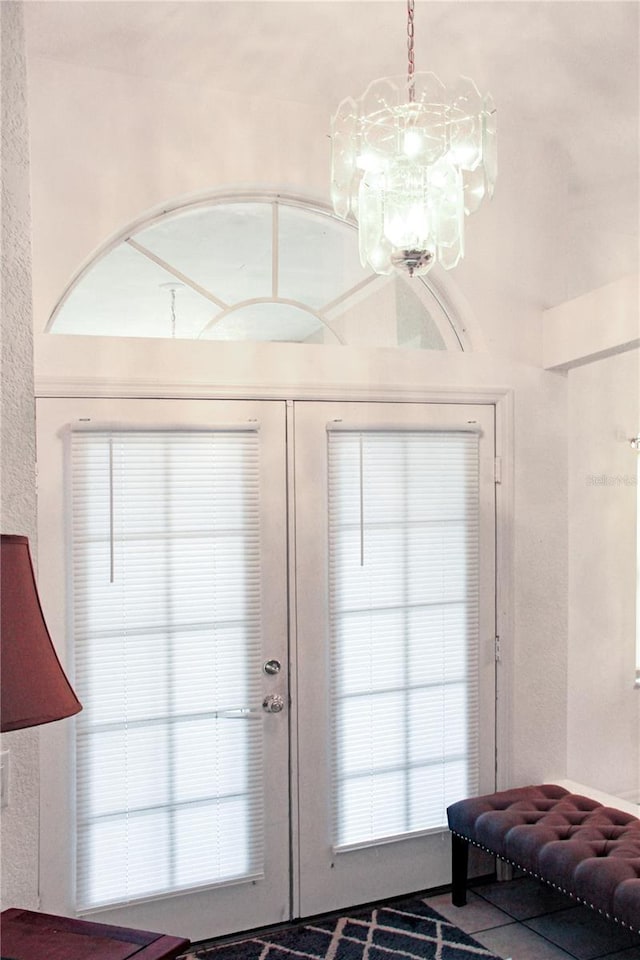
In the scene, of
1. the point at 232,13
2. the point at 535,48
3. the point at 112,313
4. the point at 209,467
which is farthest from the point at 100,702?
the point at 535,48

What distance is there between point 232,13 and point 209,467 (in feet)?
4.81

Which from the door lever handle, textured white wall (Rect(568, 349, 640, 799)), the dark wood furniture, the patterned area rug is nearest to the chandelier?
the dark wood furniture

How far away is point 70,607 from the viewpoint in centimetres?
286

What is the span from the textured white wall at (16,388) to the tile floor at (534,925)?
180 cm

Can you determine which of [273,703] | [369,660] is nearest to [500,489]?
[369,660]

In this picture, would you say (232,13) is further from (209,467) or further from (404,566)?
(404,566)

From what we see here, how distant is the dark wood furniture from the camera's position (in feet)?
5.37

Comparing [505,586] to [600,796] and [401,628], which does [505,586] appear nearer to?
[401,628]

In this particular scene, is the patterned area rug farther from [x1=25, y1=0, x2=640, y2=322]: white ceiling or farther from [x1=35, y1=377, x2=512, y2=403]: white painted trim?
[x1=25, y1=0, x2=640, y2=322]: white ceiling

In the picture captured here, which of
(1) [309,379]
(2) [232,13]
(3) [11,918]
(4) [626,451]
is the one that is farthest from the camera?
(4) [626,451]

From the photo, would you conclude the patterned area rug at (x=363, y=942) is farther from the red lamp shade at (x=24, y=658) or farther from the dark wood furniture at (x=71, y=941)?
the red lamp shade at (x=24, y=658)

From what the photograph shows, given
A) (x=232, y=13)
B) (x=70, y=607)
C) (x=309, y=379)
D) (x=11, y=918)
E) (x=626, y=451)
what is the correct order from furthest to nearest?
(x=626, y=451) → (x=309, y=379) → (x=70, y=607) → (x=232, y=13) → (x=11, y=918)

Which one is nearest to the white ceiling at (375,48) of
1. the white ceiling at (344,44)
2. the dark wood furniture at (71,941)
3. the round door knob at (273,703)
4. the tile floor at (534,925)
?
the white ceiling at (344,44)

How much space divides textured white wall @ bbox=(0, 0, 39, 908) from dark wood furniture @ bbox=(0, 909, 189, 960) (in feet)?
0.50
